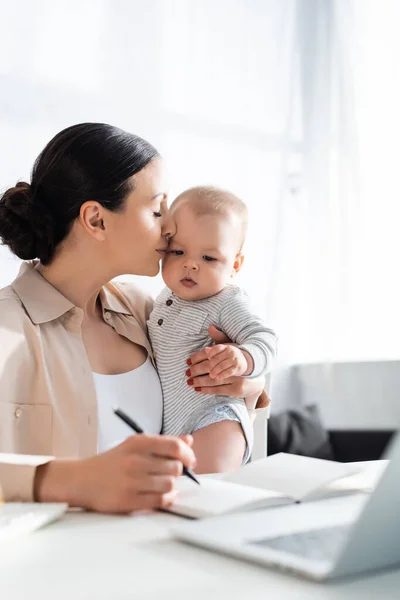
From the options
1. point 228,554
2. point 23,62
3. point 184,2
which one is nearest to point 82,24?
point 23,62

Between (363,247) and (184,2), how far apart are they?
159cm

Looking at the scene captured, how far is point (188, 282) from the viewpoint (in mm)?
1857

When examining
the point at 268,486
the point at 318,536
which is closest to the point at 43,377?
the point at 268,486

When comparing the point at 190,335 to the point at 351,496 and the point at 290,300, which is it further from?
the point at 290,300

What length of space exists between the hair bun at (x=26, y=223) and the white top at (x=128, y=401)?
0.34 metres

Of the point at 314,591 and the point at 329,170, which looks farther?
the point at 329,170

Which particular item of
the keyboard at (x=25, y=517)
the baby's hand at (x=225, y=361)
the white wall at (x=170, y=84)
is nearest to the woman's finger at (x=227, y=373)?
the baby's hand at (x=225, y=361)

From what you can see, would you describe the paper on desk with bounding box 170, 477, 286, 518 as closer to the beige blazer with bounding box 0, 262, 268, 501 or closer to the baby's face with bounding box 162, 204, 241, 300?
the beige blazer with bounding box 0, 262, 268, 501

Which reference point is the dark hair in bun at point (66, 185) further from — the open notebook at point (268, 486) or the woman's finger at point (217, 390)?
the open notebook at point (268, 486)

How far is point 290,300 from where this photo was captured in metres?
4.36

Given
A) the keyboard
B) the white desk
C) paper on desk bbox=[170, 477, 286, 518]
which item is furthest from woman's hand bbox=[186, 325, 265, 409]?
the white desk

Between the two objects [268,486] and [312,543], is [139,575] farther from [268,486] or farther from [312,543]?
[268,486]

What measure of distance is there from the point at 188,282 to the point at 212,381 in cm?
28

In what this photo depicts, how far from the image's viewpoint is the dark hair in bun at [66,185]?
179cm
